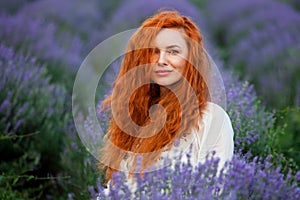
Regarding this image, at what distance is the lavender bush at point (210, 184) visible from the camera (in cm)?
166

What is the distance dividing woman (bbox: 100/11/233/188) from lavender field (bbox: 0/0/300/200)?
0.44ft

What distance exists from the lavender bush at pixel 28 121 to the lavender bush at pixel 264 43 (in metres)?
1.73

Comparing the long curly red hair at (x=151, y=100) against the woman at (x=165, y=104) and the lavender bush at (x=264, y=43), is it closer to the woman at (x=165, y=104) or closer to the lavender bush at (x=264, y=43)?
the woman at (x=165, y=104)

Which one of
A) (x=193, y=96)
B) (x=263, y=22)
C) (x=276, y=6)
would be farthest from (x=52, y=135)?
(x=276, y=6)

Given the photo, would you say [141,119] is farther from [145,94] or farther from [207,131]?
[207,131]

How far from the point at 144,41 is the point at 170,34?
12cm

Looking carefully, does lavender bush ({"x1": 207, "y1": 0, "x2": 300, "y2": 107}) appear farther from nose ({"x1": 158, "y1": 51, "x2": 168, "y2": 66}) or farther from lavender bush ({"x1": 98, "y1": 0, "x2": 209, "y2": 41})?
nose ({"x1": 158, "y1": 51, "x2": 168, "y2": 66})

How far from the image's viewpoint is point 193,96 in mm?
2125

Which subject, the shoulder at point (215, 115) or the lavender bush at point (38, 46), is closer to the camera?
the shoulder at point (215, 115)

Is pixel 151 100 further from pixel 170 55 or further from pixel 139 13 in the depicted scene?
pixel 139 13

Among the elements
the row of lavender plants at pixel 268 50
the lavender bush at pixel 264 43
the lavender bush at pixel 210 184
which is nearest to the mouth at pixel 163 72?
the lavender bush at pixel 210 184

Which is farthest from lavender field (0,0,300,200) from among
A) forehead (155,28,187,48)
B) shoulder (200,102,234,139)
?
forehead (155,28,187,48)

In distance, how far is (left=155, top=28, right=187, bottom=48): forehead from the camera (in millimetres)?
2131

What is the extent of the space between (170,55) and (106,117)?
28.3 inches
